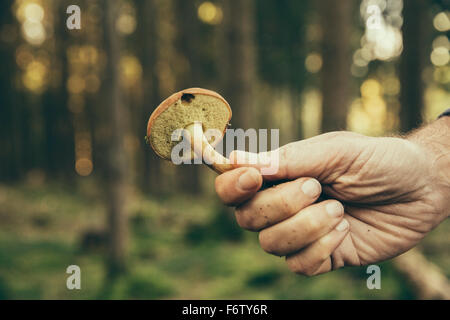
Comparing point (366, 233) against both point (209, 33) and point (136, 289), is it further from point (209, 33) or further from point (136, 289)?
point (209, 33)

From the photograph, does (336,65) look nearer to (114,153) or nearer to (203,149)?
(114,153)

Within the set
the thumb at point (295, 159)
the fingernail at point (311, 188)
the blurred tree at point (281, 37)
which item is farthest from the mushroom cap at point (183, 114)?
the blurred tree at point (281, 37)

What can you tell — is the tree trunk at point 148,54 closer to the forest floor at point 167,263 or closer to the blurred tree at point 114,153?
the forest floor at point 167,263

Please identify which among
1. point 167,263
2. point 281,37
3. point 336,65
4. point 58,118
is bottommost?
point 167,263

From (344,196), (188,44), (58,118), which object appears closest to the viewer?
(344,196)

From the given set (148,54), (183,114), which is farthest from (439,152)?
(148,54)

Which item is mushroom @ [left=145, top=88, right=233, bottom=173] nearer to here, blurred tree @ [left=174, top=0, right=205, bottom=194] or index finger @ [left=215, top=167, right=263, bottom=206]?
index finger @ [left=215, top=167, right=263, bottom=206]

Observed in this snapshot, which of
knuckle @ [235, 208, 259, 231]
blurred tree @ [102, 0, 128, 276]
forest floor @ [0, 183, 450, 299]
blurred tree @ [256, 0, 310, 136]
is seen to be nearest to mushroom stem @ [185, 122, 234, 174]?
knuckle @ [235, 208, 259, 231]

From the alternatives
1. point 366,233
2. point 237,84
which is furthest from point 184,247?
point 366,233
